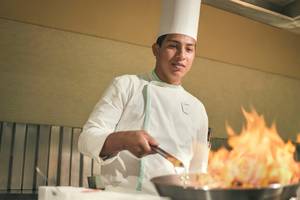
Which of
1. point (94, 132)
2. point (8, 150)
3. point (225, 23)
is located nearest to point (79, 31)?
point (8, 150)

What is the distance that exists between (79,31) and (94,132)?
2.00 meters

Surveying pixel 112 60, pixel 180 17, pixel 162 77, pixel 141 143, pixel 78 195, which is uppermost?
pixel 112 60

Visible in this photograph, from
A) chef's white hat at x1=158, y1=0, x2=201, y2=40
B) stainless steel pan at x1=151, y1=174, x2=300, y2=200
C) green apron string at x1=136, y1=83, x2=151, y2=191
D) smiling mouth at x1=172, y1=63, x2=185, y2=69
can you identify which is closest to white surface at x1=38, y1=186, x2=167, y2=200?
stainless steel pan at x1=151, y1=174, x2=300, y2=200

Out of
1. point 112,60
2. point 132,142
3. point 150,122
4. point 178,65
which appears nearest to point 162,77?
point 178,65

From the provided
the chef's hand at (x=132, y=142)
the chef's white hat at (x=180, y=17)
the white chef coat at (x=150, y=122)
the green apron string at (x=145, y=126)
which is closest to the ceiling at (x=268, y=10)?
the chef's white hat at (x=180, y=17)

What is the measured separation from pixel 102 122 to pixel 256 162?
614 mm

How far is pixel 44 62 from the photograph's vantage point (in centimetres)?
297

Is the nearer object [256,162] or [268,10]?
[256,162]

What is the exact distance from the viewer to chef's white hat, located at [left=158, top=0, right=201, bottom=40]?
1697 millimetres

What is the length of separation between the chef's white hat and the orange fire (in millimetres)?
543

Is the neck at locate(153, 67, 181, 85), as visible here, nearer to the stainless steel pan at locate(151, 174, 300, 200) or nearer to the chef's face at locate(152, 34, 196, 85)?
the chef's face at locate(152, 34, 196, 85)

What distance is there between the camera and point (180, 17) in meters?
1.73

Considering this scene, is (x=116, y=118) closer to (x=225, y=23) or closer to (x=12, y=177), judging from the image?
(x=12, y=177)

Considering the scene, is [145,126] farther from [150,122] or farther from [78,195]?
[78,195]
